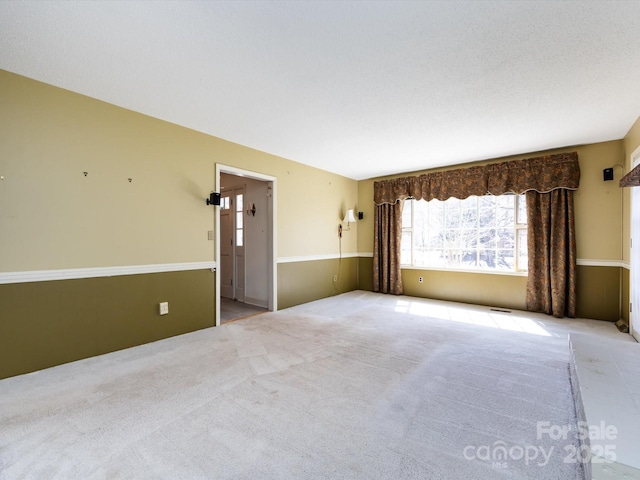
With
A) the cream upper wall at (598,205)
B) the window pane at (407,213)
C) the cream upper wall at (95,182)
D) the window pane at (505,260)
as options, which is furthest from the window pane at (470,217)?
the cream upper wall at (95,182)

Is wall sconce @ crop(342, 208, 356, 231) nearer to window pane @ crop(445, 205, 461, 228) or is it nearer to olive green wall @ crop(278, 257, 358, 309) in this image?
olive green wall @ crop(278, 257, 358, 309)

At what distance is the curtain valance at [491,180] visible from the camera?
4152mm

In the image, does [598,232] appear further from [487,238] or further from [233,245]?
[233,245]

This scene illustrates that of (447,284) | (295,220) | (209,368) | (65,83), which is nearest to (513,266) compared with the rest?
(447,284)

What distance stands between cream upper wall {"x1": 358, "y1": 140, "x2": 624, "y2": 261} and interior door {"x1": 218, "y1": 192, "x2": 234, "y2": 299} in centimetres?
577

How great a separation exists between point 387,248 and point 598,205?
10.5 feet

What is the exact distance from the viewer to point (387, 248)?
5.80 m

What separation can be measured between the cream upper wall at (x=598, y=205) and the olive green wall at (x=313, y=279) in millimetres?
3828

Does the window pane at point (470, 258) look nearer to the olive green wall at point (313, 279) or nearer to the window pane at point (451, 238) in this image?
the window pane at point (451, 238)

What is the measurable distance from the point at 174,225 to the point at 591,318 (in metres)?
5.81

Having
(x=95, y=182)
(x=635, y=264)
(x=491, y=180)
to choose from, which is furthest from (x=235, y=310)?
(x=635, y=264)

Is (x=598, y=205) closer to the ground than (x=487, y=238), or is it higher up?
higher up

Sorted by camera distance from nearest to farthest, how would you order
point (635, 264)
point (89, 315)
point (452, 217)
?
point (89, 315)
point (635, 264)
point (452, 217)

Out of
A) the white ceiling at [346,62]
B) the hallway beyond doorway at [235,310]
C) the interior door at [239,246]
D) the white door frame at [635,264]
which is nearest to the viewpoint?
the white ceiling at [346,62]
